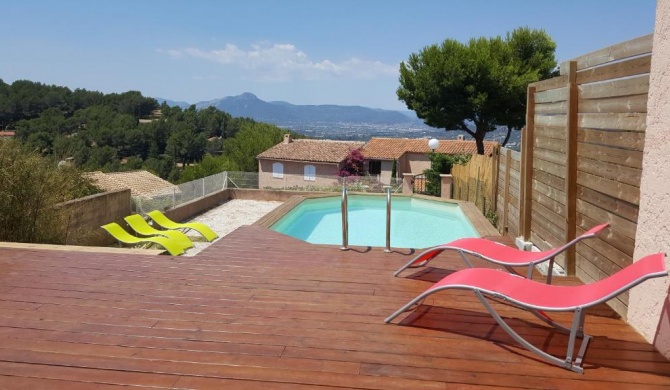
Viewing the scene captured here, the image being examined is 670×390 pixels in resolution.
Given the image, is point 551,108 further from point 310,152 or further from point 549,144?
point 310,152

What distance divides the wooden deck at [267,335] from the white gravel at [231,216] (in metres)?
4.71

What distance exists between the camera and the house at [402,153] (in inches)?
1544

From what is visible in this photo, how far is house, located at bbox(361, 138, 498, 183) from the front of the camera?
39.2 metres

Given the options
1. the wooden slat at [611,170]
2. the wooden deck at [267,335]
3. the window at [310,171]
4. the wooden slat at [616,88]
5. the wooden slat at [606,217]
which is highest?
the wooden slat at [616,88]

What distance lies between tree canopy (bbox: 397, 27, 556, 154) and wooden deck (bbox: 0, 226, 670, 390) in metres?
21.1

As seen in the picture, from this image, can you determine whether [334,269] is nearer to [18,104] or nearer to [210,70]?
[210,70]

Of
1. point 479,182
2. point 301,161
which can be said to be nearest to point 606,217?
point 479,182

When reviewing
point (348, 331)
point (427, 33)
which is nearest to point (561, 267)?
point (348, 331)

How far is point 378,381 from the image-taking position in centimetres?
252

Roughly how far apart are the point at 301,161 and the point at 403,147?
8724 mm

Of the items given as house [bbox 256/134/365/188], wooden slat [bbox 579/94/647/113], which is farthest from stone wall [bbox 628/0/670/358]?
house [bbox 256/134/365/188]

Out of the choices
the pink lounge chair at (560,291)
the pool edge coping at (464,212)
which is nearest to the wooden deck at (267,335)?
the pink lounge chair at (560,291)

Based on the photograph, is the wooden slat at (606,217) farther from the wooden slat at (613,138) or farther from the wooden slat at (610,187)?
the wooden slat at (613,138)

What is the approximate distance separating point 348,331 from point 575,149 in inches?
103
